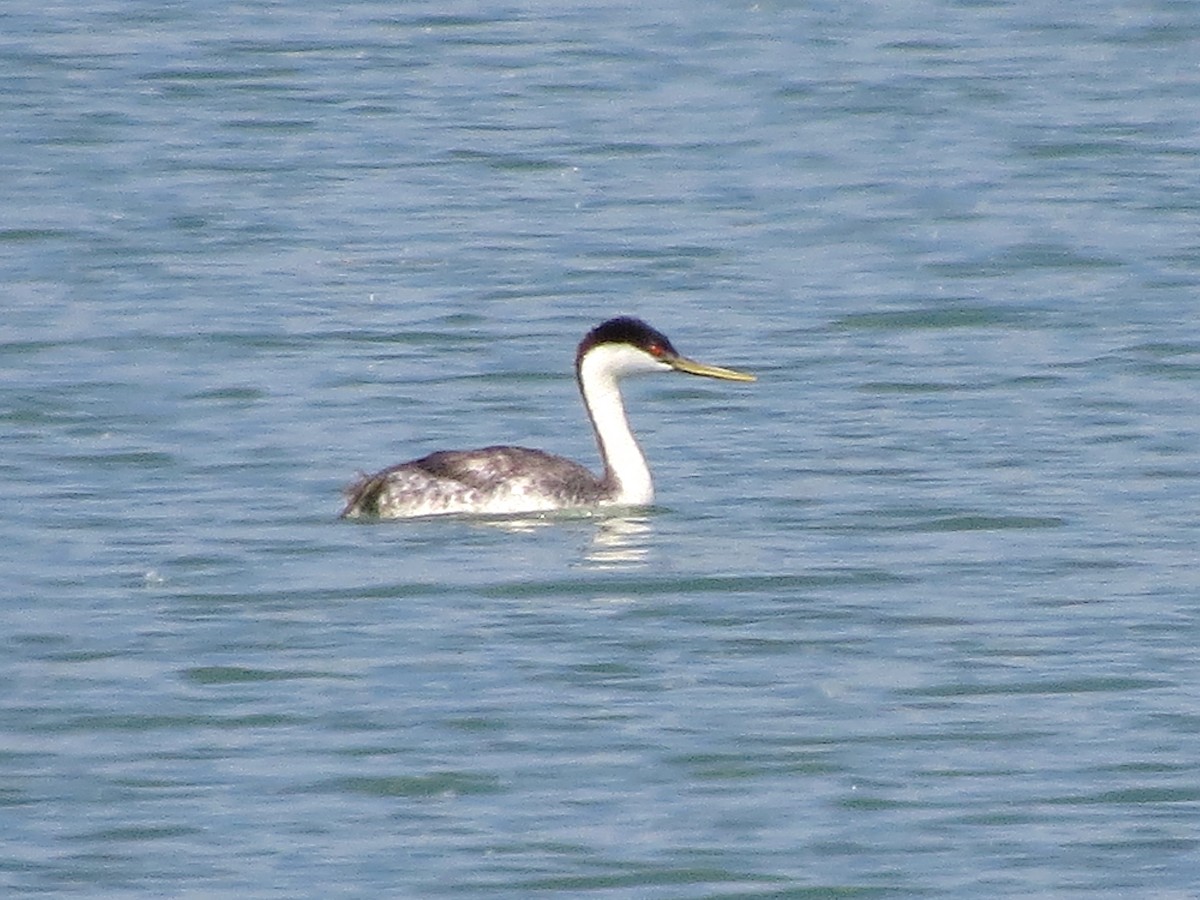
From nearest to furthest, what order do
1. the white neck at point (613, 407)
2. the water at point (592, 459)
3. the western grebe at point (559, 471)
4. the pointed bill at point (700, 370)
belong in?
the water at point (592, 459)
the western grebe at point (559, 471)
the white neck at point (613, 407)
the pointed bill at point (700, 370)

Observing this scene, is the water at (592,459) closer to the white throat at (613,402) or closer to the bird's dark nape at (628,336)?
the white throat at (613,402)

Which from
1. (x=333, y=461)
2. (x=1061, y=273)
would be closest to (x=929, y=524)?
(x=333, y=461)

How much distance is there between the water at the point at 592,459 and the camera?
→ 9.60 metres

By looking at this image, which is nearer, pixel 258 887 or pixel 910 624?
pixel 258 887

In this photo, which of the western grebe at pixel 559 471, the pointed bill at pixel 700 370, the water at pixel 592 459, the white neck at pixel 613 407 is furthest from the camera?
the pointed bill at pixel 700 370

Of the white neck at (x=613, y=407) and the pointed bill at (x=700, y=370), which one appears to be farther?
the pointed bill at (x=700, y=370)

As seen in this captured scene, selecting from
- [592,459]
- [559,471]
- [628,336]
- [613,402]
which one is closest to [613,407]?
[613,402]

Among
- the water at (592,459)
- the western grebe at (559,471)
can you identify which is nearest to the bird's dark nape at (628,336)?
the western grebe at (559,471)

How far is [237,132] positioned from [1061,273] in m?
6.78

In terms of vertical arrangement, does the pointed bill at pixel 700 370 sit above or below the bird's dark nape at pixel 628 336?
below

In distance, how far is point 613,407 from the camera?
14.2 metres

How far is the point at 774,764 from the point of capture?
10.0 m

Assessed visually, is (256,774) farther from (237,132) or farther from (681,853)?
(237,132)

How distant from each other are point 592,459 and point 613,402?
88 centimetres
